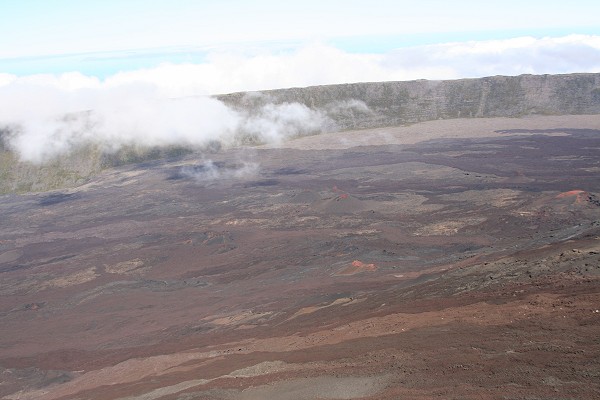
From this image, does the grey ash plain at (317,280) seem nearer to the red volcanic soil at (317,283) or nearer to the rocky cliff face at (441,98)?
the red volcanic soil at (317,283)

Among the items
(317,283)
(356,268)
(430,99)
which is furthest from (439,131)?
(317,283)

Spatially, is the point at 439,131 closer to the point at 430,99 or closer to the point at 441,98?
the point at 430,99

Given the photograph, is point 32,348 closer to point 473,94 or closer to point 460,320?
point 460,320

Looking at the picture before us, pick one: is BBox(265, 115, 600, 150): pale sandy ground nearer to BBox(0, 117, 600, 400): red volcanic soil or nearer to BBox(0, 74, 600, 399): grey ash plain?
BBox(0, 74, 600, 399): grey ash plain

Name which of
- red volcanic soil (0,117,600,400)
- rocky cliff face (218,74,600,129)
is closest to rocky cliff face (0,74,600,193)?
rocky cliff face (218,74,600,129)

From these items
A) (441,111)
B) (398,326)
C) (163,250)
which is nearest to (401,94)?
(441,111)

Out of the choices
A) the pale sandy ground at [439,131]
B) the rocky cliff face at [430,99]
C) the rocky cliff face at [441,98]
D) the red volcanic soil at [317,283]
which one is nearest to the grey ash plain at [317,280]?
the red volcanic soil at [317,283]
